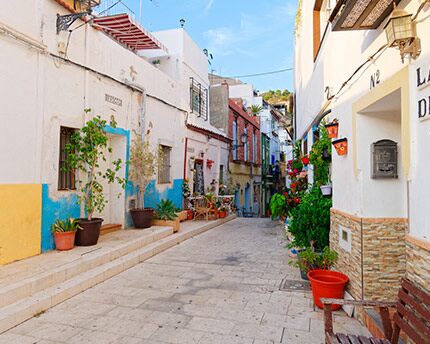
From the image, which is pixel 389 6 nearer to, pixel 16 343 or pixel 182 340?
pixel 182 340

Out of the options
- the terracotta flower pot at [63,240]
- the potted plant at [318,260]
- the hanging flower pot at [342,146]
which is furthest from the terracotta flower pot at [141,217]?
the hanging flower pot at [342,146]

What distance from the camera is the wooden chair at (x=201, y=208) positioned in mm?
12243

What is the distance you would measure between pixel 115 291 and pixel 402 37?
4.85 m

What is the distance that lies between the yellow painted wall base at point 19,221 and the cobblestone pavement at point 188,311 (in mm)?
1452

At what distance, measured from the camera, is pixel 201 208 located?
12.4 meters

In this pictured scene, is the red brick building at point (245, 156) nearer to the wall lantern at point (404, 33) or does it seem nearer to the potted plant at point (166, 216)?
the potted plant at point (166, 216)

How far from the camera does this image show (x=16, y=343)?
Result: 3443mm

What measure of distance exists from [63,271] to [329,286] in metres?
3.82

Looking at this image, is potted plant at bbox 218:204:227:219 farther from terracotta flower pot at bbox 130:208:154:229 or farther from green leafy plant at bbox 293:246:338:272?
green leafy plant at bbox 293:246:338:272

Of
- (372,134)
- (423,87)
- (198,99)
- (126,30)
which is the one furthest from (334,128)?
(198,99)

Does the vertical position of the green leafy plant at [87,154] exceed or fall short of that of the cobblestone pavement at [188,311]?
it exceeds it

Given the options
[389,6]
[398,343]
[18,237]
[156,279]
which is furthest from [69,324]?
[389,6]

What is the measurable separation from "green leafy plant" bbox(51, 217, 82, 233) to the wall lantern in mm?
5880

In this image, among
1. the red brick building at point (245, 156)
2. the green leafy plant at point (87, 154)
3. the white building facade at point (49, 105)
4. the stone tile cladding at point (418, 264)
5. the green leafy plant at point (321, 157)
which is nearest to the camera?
the stone tile cladding at point (418, 264)
